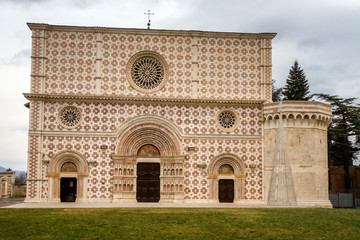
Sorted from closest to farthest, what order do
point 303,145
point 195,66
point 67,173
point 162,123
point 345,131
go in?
1. point 67,173
2. point 303,145
3. point 162,123
4. point 195,66
5. point 345,131

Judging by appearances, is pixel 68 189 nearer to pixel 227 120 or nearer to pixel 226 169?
pixel 226 169

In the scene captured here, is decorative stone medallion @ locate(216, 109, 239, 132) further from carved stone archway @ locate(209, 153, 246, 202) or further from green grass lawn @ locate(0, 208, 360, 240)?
green grass lawn @ locate(0, 208, 360, 240)

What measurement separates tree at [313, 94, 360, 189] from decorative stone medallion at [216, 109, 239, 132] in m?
15.2

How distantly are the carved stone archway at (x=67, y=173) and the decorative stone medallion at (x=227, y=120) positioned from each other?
31.2ft

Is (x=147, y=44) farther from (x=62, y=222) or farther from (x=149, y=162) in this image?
(x=62, y=222)

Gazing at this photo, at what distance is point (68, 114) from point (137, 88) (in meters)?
4.99

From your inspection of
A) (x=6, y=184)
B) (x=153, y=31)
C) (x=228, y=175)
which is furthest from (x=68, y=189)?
(x=6, y=184)

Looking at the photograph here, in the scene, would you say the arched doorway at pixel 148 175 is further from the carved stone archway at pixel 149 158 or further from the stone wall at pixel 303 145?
the stone wall at pixel 303 145

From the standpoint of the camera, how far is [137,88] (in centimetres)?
3247

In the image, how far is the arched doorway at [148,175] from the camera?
31938mm

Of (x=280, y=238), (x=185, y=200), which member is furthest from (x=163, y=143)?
(x=280, y=238)

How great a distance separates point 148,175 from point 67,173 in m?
5.40

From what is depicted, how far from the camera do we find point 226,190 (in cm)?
3231

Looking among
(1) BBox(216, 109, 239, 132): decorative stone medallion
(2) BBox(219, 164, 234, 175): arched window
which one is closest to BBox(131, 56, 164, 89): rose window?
(1) BBox(216, 109, 239, 132): decorative stone medallion
